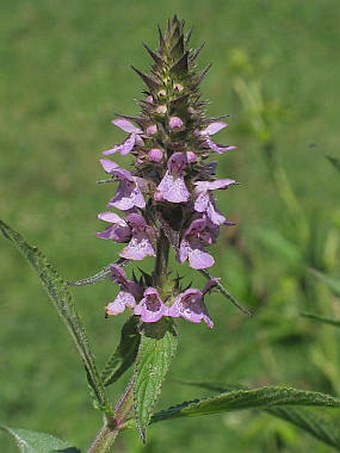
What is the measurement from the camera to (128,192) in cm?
95

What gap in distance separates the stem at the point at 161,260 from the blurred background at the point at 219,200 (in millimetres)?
232

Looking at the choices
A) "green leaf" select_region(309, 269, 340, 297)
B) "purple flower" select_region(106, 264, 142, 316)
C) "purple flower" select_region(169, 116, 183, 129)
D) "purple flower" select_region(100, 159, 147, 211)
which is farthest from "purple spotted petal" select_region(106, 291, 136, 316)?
"green leaf" select_region(309, 269, 340, 297)

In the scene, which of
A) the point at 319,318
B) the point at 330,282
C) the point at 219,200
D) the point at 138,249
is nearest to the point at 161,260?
the point at 138,249

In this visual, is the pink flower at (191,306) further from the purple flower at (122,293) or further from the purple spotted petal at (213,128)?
the purple spotted petal at (213,128)

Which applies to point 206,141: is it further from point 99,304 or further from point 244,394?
point 99,304

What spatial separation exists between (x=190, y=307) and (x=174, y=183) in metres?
0.14

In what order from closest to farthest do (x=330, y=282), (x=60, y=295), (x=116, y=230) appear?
(x=60, y=295)
(x=116, y=230)
(x=330, y=282)

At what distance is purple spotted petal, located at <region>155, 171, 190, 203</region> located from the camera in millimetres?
900

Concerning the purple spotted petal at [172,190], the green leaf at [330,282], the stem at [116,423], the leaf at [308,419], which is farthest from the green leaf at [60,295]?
the green leaf at [330,282]

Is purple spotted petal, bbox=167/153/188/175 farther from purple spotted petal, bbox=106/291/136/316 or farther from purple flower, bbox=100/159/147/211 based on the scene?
purple spotted petal, bbox=106/291/136/316

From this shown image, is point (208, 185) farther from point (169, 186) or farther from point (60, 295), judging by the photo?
point (60, 295)

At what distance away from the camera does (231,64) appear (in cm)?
274

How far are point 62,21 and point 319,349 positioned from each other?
5454 mm

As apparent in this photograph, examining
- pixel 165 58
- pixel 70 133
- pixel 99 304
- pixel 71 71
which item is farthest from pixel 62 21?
pixel 165 58
